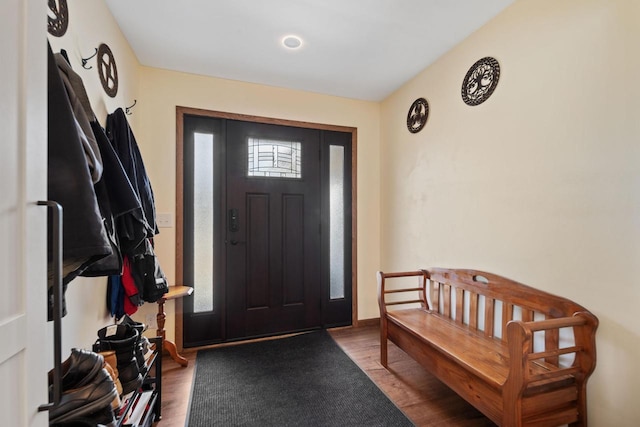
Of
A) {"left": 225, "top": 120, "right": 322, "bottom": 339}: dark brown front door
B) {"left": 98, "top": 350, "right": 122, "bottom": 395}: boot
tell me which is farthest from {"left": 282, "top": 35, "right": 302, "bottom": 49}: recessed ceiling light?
{"left": 98, "top": 350, "right": 122, "bottom": 395}: boot

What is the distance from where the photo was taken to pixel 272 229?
2.72 meters

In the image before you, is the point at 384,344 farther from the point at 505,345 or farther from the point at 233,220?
the point at 233,220

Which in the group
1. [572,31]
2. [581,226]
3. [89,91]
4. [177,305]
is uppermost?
[572,31]

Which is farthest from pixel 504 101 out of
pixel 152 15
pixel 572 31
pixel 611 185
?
pixel 152 15

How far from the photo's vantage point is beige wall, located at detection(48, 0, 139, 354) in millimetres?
1291

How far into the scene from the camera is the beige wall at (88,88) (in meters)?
1.29

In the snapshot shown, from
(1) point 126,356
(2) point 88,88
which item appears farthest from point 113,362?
→ (2) point 88,88

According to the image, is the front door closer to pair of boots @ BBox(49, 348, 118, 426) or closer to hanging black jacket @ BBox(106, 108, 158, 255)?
hanging black jacket @ BBox(106, 108, 158, 255)

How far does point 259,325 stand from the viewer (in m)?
2.69

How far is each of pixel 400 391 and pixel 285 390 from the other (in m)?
0.78

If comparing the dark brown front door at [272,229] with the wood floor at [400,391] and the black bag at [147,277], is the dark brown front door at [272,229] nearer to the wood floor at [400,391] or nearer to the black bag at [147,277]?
the wood floor at [400,391]

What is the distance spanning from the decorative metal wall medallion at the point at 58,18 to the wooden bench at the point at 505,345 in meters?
2.27

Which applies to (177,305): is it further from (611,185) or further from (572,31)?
(572,31)

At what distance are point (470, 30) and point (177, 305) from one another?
3.12 meters
